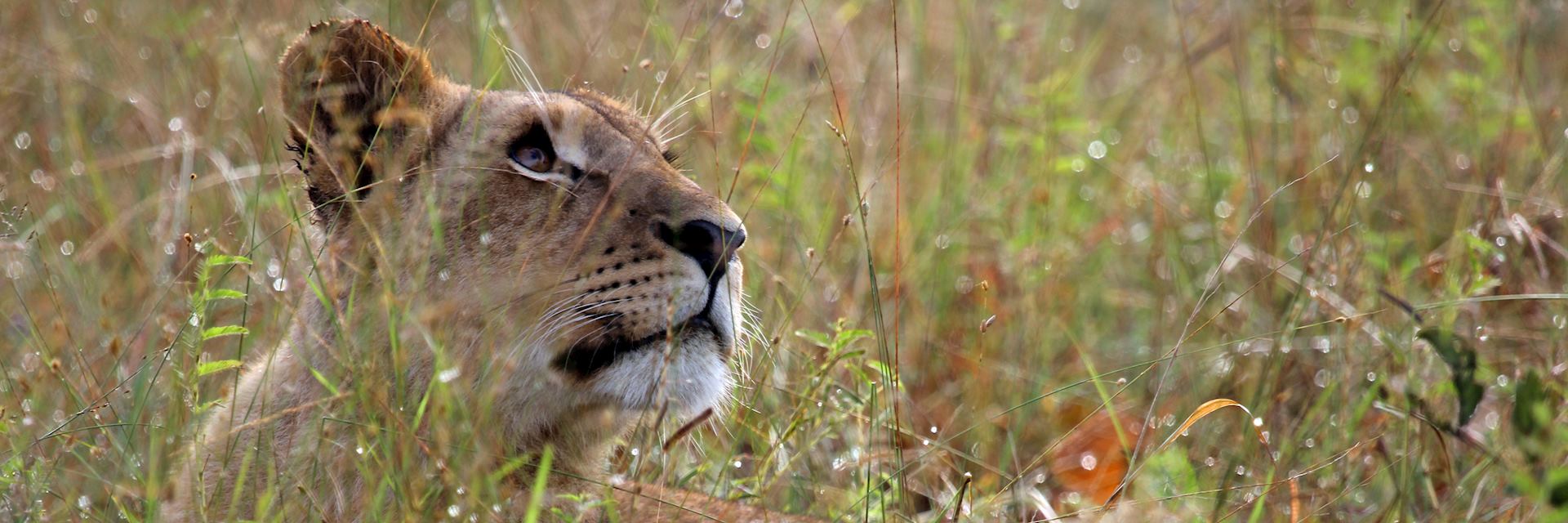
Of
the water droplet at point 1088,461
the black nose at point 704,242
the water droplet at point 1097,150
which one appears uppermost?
the black nose at point 704,242

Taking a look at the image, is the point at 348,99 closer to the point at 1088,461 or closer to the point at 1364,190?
the point at 1088,461

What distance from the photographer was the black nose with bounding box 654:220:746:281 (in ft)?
9.73

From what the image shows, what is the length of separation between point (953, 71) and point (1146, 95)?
104 centimetres

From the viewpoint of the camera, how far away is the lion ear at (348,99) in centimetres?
314

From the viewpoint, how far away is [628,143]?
346cm

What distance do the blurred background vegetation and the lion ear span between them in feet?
0.47

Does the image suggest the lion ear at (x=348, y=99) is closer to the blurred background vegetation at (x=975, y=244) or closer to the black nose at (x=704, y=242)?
the blurred background vegetation at (x=975, y=244)

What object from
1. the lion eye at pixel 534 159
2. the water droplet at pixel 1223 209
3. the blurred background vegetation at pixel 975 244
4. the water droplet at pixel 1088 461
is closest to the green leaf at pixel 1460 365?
the blurred background vegetation at pixel 975 244

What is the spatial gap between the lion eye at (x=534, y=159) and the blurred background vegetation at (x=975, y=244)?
27 centimetres

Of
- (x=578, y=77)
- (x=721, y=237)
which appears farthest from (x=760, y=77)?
(x=721, y=237)

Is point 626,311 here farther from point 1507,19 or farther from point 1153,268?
point 1507,19

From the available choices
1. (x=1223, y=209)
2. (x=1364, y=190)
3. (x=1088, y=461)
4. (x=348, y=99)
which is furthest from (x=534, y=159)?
(x=1223, y=209)

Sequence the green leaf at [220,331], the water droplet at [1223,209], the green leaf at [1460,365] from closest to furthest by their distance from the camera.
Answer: the green leaf at [1460,365], the green leaf at [220,331], the water droplet at [1223,209]

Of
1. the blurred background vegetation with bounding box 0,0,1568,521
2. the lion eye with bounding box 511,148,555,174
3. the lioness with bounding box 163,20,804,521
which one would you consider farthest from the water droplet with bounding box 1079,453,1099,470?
the lion eye with bounding box 511,148,555,174
